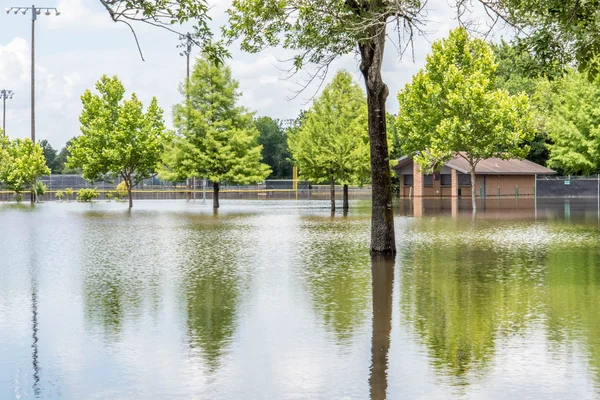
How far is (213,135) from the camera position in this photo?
199ft

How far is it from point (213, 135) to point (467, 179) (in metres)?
30.8

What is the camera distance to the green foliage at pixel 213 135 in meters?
60.5

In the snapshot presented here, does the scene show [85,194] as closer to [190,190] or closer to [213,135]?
[190,190]

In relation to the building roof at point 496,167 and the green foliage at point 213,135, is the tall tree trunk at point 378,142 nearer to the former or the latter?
the green foliage at point 213,135

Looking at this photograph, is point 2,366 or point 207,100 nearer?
point 2,366

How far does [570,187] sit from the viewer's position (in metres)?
87.9

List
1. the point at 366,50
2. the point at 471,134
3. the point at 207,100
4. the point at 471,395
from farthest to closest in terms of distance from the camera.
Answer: the point at 207,100 → the point at 471,134 → the point at 366,50 → the point at 471,395

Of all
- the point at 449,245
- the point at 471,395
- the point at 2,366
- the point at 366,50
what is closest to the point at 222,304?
the point at 2,366

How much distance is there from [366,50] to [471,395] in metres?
14.1

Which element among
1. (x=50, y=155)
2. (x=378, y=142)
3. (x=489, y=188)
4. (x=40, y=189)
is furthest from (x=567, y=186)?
(x=50, y=155)

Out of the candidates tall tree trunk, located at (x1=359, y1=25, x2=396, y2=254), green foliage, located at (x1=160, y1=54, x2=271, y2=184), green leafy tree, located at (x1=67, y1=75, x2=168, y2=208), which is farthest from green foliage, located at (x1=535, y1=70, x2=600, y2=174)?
tall tree trunk, located at (x1=359, y1=25, x2=396, y2=254)

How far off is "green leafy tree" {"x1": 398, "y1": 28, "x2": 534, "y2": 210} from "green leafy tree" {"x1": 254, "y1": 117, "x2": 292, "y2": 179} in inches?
2600

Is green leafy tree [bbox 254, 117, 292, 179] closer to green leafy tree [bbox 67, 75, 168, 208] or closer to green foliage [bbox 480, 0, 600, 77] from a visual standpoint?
green leafy tree [bbox 67, 75, 168, 208]

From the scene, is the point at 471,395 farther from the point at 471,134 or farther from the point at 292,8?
the point at 471,134
